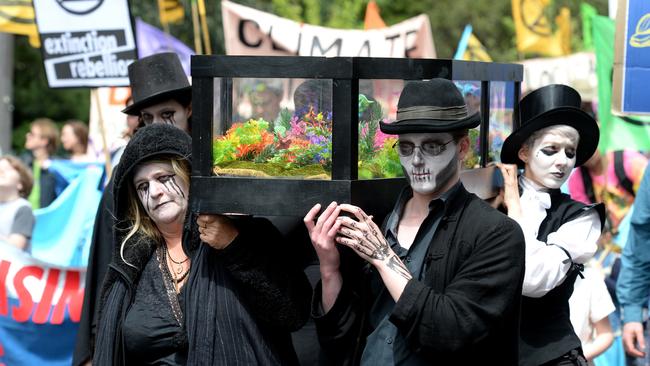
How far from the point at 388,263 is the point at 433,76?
2.80 ft

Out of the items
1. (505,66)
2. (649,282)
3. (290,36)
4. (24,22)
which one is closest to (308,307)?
(505,66)

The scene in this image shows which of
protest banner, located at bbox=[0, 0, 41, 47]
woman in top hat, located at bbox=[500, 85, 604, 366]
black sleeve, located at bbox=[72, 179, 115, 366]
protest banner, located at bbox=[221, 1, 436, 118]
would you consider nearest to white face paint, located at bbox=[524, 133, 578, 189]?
woman in top hat, located at bbox=[500, 85, 604, 366]

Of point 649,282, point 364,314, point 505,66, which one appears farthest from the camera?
point 649,282

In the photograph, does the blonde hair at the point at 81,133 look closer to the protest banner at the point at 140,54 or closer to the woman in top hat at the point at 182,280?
the protest banner at the point at 140,54

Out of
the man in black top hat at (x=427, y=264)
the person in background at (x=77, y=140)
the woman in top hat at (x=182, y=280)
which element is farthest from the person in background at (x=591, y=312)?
the person in background at (x=77, y=140)

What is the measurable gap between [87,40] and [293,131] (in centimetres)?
499

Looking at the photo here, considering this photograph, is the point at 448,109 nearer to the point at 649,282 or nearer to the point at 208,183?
the point at 208,183

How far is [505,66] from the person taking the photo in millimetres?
5168

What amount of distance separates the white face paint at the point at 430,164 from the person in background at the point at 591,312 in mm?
2951

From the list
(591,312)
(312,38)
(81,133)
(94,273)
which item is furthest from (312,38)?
(94,273)

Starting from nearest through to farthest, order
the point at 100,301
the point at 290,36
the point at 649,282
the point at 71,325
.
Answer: the point at 100,301
the point at 649,282
the point at 71,325
the point at 290,36

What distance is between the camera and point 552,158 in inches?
191

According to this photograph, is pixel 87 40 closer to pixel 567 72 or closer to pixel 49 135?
pixel 49 135

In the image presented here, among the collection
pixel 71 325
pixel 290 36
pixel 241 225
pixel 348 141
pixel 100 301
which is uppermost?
pixel 290 36
